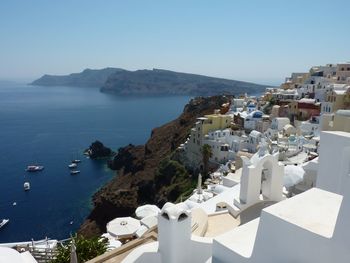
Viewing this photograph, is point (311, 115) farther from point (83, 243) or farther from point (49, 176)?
point (49, 176)

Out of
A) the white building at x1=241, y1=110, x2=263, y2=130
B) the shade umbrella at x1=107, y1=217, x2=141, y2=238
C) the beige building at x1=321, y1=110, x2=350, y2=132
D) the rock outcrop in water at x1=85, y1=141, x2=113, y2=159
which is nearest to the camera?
the beige building at x1=321, y1=110, x2=350, y2=132

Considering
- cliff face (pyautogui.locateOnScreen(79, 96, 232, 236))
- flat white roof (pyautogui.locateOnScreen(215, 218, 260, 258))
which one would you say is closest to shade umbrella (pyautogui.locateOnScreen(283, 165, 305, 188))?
flat white roof (pyautogui.locateOnScreen(215, 218, 260, 258))

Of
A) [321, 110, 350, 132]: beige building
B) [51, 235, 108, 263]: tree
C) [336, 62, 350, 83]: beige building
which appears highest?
[336, 62, 350, 83]: beige building

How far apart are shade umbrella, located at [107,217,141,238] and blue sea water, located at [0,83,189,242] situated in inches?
748

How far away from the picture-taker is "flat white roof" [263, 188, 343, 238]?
6904 millimetres

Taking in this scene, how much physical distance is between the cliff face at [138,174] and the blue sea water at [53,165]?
10.2 feet

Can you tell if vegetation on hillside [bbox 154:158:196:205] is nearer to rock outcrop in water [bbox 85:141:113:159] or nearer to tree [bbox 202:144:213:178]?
tree [bbox 202:144:213:178]

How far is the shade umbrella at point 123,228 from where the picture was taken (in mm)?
22964

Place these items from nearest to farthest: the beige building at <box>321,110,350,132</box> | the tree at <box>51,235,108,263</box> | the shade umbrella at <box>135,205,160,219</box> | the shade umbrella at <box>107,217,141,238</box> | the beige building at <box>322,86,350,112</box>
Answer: the tree at <box>51,235,108,263</box> → the beige building at <box>321,110,350,132</box> → the shade umbrella at <box>107,217,141,238</box> → the shade umbrella at <box>135,205,160,219</box> → the beige building at <box>322,86,350,112</box>

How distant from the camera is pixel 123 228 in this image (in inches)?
926

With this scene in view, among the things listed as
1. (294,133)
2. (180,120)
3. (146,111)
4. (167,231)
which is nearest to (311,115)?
(294,133)

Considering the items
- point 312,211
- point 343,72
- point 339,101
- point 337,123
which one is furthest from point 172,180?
point 312,211

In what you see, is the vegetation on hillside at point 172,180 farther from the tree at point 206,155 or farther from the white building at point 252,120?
the white building at point 252,120

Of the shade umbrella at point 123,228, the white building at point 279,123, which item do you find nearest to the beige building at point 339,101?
the white building at point 279,123
